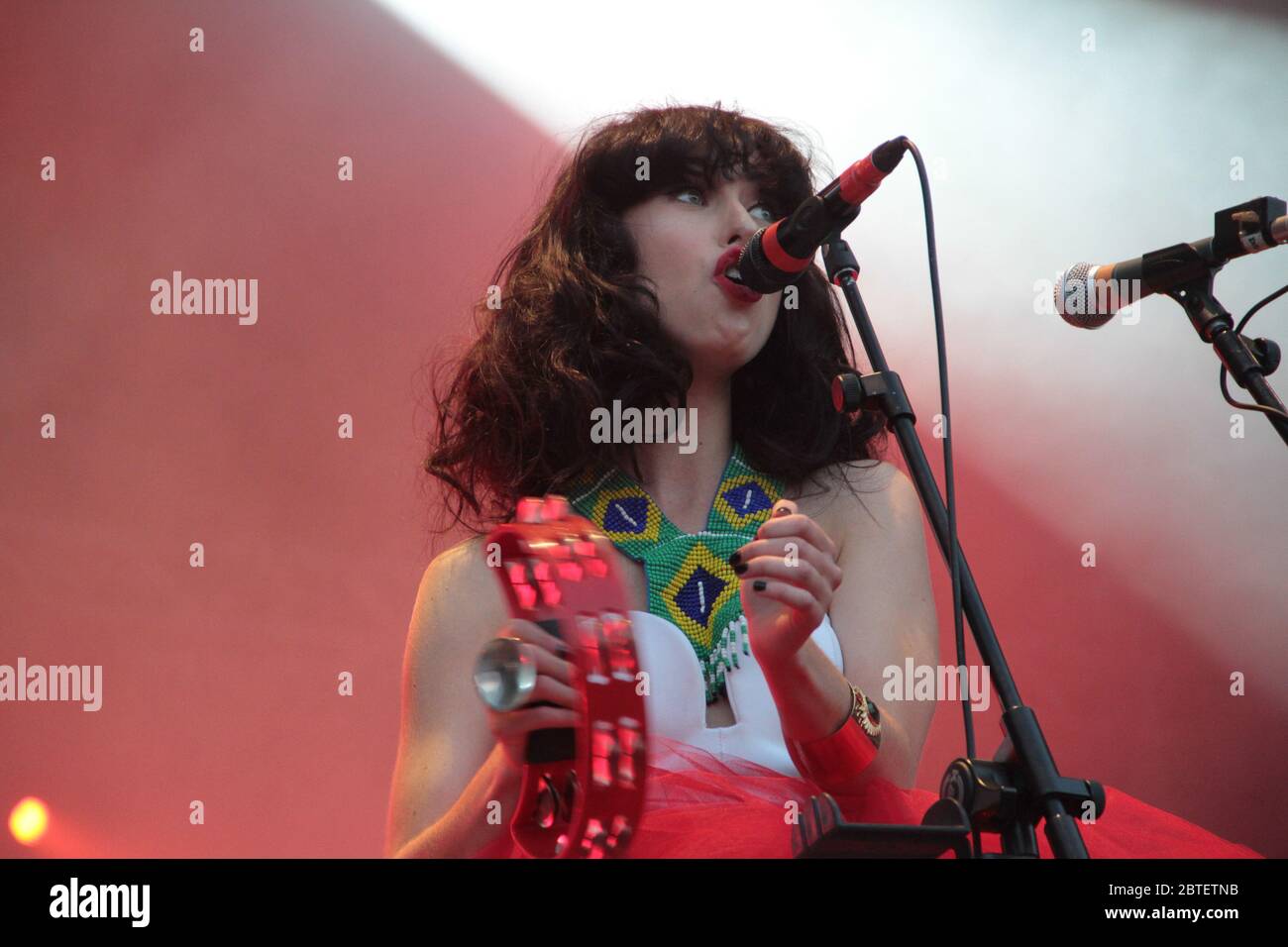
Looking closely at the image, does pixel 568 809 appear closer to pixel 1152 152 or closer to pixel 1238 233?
pixel 1238 233

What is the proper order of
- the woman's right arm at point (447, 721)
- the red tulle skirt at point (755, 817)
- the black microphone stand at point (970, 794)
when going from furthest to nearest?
1. the woman's right arm at point (447, 721)
2. the red tulle skirt at point (755, 817)
3. the black microphone stand at point (970, 794)

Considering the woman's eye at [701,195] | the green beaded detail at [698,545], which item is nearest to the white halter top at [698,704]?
the green beaded detail at [698,545]

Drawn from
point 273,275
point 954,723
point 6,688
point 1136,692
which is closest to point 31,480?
point 6,688

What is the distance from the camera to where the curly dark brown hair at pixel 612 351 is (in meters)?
1.84

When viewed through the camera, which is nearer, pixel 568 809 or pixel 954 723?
pixel 568 809

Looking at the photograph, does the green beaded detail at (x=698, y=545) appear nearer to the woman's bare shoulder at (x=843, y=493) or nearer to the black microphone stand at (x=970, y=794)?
the woman's bare shoulder at (x=843, y=493)

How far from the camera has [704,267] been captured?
179 cm

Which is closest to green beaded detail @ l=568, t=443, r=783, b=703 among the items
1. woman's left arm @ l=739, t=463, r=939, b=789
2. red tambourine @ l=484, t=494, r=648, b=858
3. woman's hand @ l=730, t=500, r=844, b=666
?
woman's left arm @ l=739, t=463, r=939, b=789

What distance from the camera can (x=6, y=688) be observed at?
257 cm

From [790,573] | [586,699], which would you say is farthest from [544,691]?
[790,573]

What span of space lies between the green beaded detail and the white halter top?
2cm

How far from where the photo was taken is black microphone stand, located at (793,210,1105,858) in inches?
35.8

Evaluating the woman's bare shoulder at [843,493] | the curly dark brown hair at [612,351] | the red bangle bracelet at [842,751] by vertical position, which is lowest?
the red bangle bracelet at [842,751]

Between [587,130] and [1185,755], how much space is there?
165cm
